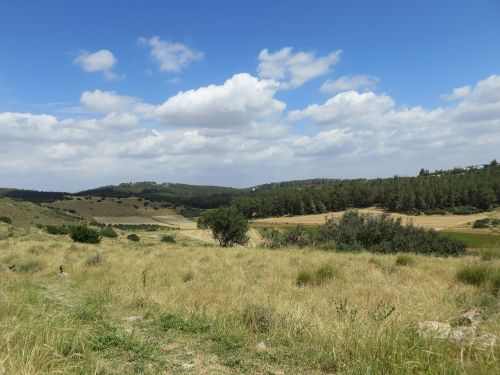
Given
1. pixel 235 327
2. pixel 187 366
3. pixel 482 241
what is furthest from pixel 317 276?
pixel 482 241

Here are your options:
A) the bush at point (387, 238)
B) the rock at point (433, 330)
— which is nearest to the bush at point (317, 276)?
the rock at point (433, 330)

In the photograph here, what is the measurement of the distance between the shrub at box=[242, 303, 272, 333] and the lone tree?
4534cm

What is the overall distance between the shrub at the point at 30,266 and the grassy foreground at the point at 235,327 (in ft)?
10.9

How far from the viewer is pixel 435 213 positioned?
122m

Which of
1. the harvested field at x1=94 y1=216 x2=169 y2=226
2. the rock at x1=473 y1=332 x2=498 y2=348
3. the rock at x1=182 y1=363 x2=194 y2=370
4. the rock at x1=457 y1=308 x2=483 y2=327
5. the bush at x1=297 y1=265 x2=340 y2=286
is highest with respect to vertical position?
the rock at x1=473 y1=332 x2=498 y2=348

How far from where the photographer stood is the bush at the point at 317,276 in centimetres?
1141

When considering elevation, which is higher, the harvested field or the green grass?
the green grass

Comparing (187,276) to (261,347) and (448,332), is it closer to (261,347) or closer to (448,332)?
(261,347)

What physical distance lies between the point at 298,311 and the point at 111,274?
8191 millimetres

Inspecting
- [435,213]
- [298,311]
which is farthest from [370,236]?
[435,213]

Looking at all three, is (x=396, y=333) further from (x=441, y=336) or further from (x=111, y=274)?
(x=111, y=274)

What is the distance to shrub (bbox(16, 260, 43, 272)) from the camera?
48.4 feet

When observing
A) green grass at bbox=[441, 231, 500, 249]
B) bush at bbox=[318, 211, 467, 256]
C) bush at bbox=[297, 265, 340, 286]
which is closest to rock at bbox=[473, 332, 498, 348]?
bush at bbox=[297, 265, 340, 286]

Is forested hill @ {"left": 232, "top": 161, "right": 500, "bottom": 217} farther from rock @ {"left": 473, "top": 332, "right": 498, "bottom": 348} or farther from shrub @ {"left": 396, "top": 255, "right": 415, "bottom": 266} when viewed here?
rock @ {"left": 473, "top": 332, "right": 498, "bottom": 348}
